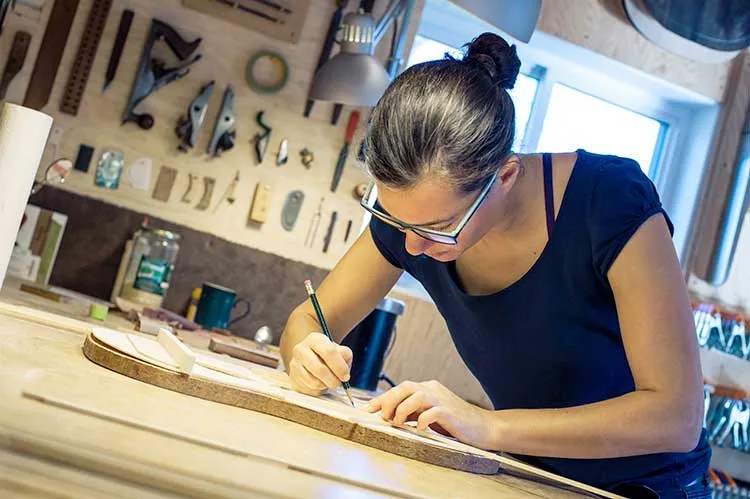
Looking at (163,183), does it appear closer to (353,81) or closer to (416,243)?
(353,81)

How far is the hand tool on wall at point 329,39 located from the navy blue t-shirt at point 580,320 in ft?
5.24

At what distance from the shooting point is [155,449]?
2.51 ft

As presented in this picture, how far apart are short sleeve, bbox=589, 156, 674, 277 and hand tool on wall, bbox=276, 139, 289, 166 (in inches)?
65.5

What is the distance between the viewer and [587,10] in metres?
3.34

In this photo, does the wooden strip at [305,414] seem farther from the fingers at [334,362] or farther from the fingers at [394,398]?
the fingers at [334,362]

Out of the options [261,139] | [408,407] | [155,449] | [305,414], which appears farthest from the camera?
[261,139]

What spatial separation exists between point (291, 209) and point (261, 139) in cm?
24

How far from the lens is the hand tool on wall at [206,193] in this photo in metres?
3.02

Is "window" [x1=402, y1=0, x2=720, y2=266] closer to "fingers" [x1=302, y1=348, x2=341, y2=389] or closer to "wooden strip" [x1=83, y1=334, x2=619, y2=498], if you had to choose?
"fingers" [x1=302, y1=348, x2=341, y2=389]

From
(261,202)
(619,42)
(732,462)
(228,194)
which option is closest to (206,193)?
(228,194)

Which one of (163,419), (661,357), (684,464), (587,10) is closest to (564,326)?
(661,357)

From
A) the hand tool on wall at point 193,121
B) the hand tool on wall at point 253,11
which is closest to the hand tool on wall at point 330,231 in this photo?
the hand tool on wall at point 193,121

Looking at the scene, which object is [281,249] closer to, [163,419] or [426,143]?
[426,143]

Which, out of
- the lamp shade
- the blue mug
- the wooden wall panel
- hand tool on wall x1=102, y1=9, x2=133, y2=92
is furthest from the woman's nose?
the wooden wall panel
